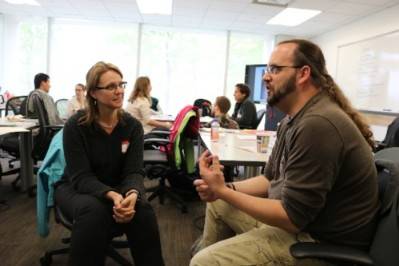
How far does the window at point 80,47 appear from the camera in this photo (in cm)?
738

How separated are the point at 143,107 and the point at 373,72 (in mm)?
3865

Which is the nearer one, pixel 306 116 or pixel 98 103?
pixel 306 116

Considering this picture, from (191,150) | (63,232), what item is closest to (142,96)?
(191,150)

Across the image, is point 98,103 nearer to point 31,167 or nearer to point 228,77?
point 31,167

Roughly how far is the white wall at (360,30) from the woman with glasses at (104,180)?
341 centimetres

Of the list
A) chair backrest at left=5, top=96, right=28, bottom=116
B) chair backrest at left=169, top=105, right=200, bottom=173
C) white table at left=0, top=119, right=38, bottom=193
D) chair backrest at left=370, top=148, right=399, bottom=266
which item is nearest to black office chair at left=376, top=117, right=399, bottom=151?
chair backrest at left=169, top=105, right=200, bottom=173

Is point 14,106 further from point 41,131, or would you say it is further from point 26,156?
point 41,131

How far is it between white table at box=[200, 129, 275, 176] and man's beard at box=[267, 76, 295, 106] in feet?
2.28

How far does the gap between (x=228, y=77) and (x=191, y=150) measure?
5.21 metres

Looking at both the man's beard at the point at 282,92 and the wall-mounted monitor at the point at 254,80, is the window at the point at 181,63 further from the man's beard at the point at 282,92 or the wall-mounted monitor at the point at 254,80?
the man's beard at the point at 282,92

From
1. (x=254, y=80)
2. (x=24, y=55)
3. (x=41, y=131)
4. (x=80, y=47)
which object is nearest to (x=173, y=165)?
(x=41, y=131)

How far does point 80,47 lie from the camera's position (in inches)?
293

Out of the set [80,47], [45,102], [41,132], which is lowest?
[41,132]

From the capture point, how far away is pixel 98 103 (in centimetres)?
186
